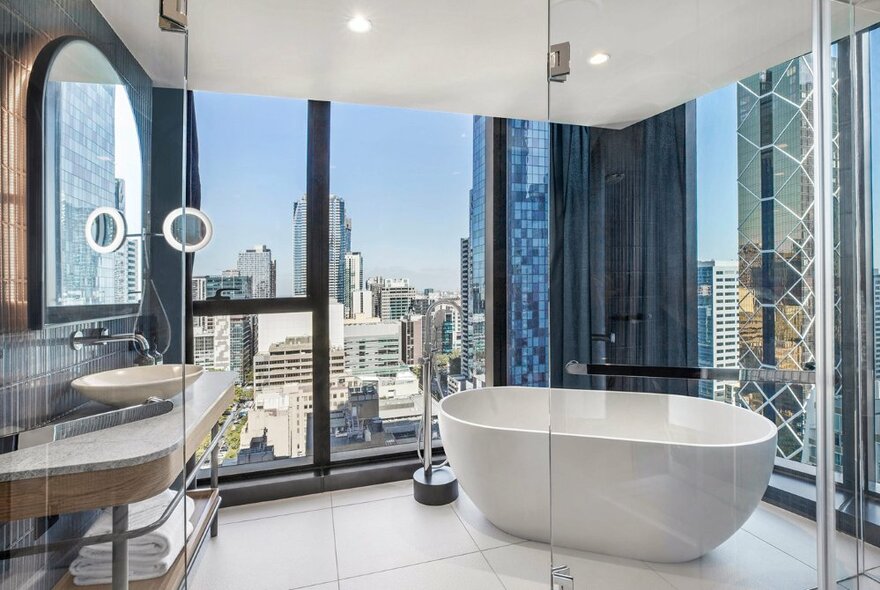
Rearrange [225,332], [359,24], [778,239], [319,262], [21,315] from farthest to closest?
[319,262]
[225,332]
[359,24]
[778,239]
[21,315]

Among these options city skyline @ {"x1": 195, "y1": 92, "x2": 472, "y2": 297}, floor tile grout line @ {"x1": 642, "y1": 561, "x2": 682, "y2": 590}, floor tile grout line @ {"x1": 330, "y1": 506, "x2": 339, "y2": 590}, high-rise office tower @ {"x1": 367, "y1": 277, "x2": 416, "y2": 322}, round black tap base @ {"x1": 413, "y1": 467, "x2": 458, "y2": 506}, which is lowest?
floor tile grout line @ {"x1": 330, "y1": 506, "x2": 339, "y2": 590}

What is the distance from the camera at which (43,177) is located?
2.93 feet

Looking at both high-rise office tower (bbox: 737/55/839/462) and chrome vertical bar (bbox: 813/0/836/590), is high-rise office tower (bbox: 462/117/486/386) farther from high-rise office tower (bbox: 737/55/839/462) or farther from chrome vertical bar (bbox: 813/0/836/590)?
chrome vertical bar (bbox: 813/0/836/590)

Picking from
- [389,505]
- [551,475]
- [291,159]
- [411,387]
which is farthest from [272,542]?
[291,159]

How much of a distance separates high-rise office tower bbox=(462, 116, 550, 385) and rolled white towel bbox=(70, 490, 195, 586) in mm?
2054

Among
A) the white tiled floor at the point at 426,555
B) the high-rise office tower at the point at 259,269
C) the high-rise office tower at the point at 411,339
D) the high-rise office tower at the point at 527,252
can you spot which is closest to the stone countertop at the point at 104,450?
the white tiled floor at the point at 426,555

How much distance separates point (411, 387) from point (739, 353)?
200 centimetres

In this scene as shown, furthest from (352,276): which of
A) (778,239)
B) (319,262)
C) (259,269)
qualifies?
(778,239)

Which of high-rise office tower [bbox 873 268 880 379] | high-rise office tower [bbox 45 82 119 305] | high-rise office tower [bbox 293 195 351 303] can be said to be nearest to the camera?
high-rise office tower [bbox 45 82 119 305]

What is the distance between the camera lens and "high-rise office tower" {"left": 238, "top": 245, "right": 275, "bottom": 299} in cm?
258

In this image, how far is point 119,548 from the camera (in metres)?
1.05

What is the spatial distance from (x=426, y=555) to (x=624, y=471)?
40.1 inches

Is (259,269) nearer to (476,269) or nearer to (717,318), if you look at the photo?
(476,269)

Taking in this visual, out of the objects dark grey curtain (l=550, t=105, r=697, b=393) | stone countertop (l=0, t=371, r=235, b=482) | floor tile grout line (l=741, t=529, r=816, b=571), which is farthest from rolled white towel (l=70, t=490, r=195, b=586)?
floor tile grout line (l=741, t=529, r=816, b=571)
